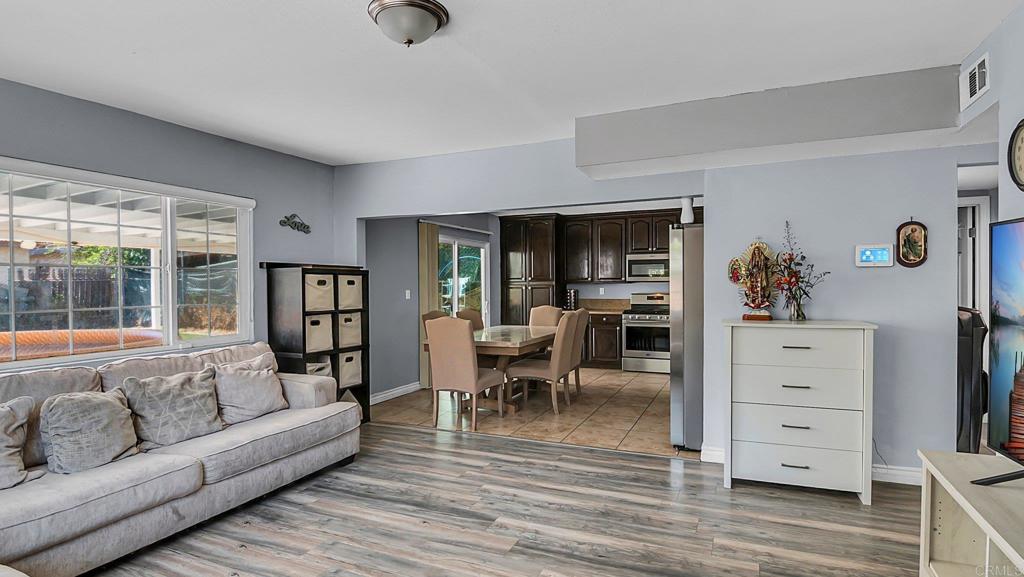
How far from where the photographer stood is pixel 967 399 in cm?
362

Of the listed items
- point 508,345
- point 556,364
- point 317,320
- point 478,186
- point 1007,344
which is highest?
point 478,186

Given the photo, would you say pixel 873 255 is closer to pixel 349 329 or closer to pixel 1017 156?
pixel 1017 156

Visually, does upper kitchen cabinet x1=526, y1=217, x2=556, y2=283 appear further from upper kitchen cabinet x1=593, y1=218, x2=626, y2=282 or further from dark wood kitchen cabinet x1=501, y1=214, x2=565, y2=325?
upper kitchen cabinet x1=593, y1=218, x2=626, y2=282

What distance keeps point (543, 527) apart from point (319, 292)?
2.72m

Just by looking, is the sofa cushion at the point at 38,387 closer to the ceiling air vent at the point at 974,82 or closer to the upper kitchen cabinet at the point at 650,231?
the ceiling air vent at the point at 974,82

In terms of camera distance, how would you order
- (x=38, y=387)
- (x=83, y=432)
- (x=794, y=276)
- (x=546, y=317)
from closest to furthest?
1. (x=83, y=432)
2. (x=38, y=387)
3. (x=794, y=276)
4. (x=546, y=317)

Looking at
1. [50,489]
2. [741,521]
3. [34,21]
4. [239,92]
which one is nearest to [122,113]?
[239,92]

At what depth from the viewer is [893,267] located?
11.3 ft

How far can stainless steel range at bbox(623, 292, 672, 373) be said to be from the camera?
756 centimetres

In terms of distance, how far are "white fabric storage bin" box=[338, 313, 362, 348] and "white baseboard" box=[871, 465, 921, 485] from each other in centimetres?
399

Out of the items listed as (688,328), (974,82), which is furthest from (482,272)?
(974,82)

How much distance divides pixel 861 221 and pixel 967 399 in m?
1.37

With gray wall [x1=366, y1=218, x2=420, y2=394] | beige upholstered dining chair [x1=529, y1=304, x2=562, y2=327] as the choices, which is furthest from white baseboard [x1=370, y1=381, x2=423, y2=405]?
beige upholstered dining chair [x1=529, y1=304, x2=562, y2=327]

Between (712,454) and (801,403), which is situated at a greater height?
(801,403)
